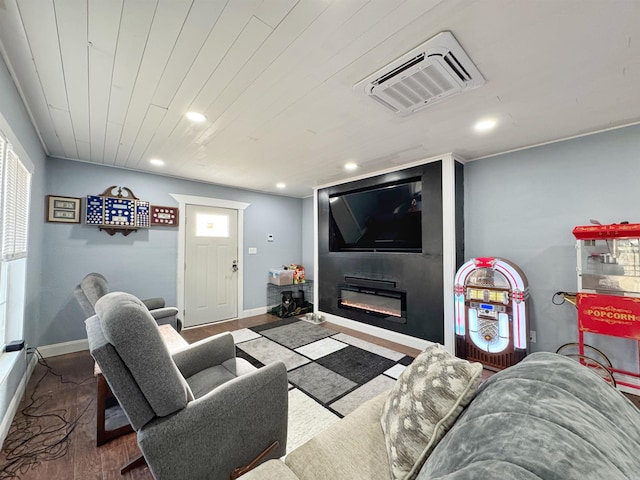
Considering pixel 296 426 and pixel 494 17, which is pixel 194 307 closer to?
pixel 296 426

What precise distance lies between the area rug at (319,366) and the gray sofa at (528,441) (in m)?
0.91

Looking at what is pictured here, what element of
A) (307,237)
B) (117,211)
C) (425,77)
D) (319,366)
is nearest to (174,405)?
(319,366)

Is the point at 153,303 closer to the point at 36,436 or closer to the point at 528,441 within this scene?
the point at 36,436

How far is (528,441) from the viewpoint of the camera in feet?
1.70

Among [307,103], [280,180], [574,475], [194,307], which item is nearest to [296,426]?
[574,475]

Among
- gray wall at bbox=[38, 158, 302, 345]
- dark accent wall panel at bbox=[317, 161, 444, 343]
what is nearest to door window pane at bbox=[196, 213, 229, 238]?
gray wall at bbox=[38, 158, 302, 345]

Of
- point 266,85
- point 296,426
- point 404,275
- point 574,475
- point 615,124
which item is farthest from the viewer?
point 404,275

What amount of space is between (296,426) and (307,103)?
2.40 m

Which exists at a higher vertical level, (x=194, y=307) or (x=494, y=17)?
(x=494, y=17)

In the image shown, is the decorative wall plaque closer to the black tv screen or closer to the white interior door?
the white interior door

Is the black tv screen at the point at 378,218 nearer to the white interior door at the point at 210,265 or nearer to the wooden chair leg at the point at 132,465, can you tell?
the white interior door at the point at 210,265

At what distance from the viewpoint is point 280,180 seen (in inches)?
164

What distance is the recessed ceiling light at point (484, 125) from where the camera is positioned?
221 centimetres

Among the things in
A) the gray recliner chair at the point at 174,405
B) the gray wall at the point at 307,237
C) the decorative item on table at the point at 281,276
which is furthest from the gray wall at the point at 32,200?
the gray wall at the point at 307,237
